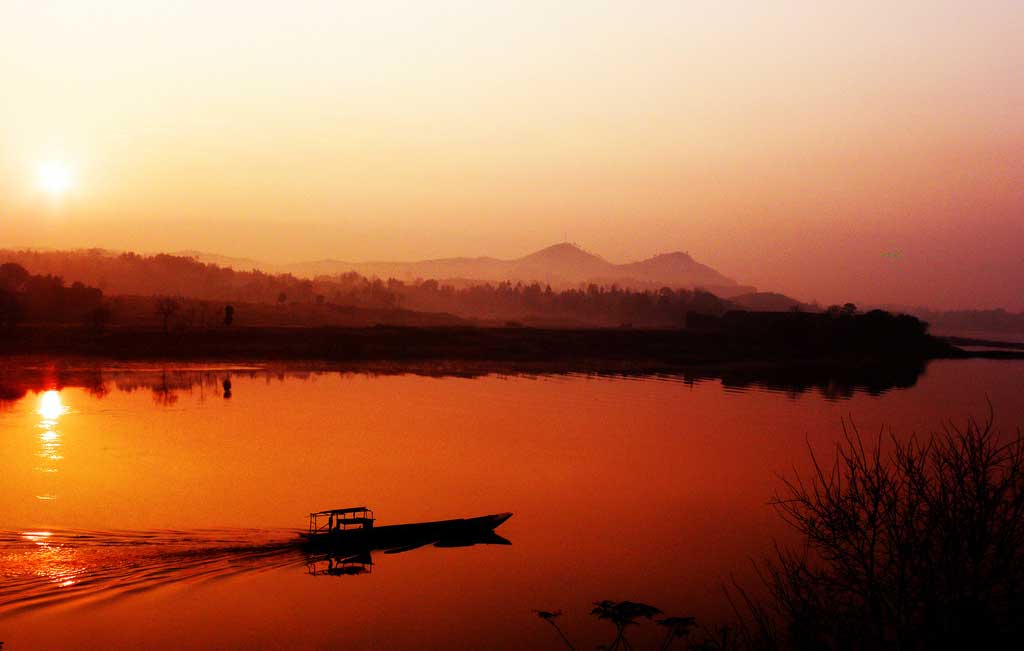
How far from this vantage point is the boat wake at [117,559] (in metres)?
24.2

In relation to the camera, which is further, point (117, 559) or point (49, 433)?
point (49, 433)

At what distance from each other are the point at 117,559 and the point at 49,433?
23903mm

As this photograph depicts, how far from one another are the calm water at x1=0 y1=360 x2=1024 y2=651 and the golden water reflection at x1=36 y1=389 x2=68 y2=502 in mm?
294

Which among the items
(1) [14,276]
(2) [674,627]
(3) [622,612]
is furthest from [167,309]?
(2) [674,627]

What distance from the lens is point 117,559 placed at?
26781 millimetres

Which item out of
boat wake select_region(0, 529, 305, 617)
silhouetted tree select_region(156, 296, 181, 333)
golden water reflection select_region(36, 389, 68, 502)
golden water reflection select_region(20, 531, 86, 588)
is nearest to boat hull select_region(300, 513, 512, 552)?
boat wake select_region(0, 529, 305, 617)

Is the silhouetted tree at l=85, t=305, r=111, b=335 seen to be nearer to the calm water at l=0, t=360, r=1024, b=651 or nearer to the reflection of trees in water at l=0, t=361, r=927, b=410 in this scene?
the reflection of trees in water at l=0, t=361, r=927, b=410

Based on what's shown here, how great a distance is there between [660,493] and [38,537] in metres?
23.5

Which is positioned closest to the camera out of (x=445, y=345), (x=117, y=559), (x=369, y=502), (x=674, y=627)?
(x=674, y=627)

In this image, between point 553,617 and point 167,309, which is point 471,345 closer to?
point 167,309

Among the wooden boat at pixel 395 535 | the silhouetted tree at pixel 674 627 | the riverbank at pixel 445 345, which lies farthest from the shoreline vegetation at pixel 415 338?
Answer: the silhouetted tree at pixel 674 627

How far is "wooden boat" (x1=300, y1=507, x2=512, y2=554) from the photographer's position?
28172 mm

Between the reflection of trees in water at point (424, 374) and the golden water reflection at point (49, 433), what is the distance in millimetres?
2309

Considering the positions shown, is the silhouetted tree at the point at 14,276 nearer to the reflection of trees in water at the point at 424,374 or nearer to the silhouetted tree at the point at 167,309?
the silhouetted tree at the point at 167,309
